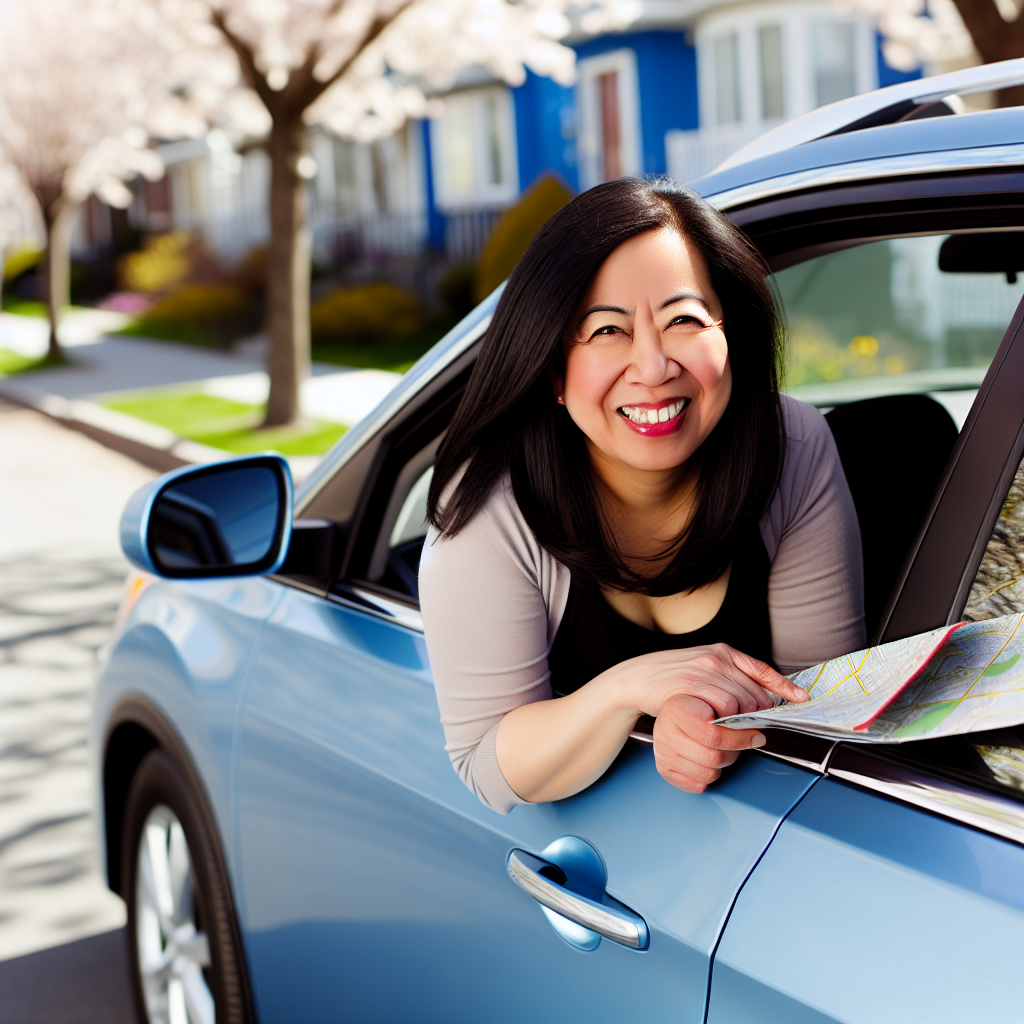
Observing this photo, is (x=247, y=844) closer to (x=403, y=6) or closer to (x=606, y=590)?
(x=606, y=590)

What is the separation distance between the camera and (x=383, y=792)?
1.89 metres

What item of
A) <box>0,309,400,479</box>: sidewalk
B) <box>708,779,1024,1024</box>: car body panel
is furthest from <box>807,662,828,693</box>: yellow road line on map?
<box>0,309,400,479</box>: sidewalk

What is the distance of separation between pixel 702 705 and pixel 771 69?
1954 centimetres

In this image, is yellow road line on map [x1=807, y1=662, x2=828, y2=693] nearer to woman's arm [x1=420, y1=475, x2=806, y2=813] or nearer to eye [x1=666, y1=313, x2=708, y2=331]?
woman's arm [x1=420, y1=475, x2=806, y2=813]

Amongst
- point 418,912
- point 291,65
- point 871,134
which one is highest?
point 291,65

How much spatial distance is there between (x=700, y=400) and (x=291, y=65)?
1125 centimetres

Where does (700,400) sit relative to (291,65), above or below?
below

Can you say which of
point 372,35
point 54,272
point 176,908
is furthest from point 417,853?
point 54,272

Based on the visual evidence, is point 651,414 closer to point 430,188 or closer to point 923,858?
point 923,858

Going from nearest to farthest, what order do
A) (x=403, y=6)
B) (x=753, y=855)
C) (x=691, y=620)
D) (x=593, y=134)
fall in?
1. (x=753, y=855)
2. (x=691, y=620)
3. (x=403, y=6)
4. (x=593, y=134)

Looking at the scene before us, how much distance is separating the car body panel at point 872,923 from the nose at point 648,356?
55 cm

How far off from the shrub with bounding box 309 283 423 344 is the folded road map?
58.8 feet

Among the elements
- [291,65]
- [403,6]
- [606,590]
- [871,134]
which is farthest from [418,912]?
[291,65]

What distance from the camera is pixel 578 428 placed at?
69.0 inches
